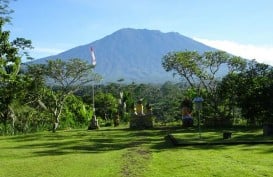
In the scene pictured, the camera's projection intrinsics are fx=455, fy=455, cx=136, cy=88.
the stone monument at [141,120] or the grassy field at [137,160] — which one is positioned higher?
the stone monument at [141,120]

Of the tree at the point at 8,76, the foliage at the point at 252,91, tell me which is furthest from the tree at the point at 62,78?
the foliage at the point at 252,91

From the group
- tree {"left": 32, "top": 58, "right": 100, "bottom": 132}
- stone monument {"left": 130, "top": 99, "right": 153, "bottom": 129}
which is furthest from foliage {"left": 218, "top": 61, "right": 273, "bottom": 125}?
tree {"left": 32, "top": 58, "right": 100, "bottom": 132}

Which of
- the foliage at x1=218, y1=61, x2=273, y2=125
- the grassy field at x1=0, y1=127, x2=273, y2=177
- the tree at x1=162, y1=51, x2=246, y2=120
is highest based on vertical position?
the tree at x1=162, y1=51, x2=246, y2=120

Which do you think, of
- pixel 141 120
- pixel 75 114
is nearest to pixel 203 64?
pixel 141 120

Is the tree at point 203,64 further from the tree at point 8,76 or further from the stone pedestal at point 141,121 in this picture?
the tree at point 8,76

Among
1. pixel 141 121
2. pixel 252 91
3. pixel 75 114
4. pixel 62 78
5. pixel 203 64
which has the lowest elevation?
pixel 141 121

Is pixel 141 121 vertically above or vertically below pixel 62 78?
below

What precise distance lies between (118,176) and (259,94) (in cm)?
1958

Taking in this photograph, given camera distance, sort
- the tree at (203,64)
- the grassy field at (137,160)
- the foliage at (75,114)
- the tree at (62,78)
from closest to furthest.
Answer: the grassy field at (137,160), the tree at (62,78), the tree at (203,64), the foliage at (75,114)

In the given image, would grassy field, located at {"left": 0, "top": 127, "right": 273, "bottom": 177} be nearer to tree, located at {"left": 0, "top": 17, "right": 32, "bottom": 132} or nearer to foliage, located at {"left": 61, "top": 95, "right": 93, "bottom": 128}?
tree, located at {"left": 0, "top": 17, "right": 32, "bottom": 132}

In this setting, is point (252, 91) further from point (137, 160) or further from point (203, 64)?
point (137, 160)

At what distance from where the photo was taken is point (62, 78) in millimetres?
33688

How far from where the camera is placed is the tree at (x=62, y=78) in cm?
3300

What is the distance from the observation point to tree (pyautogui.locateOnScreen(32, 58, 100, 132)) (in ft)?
108
